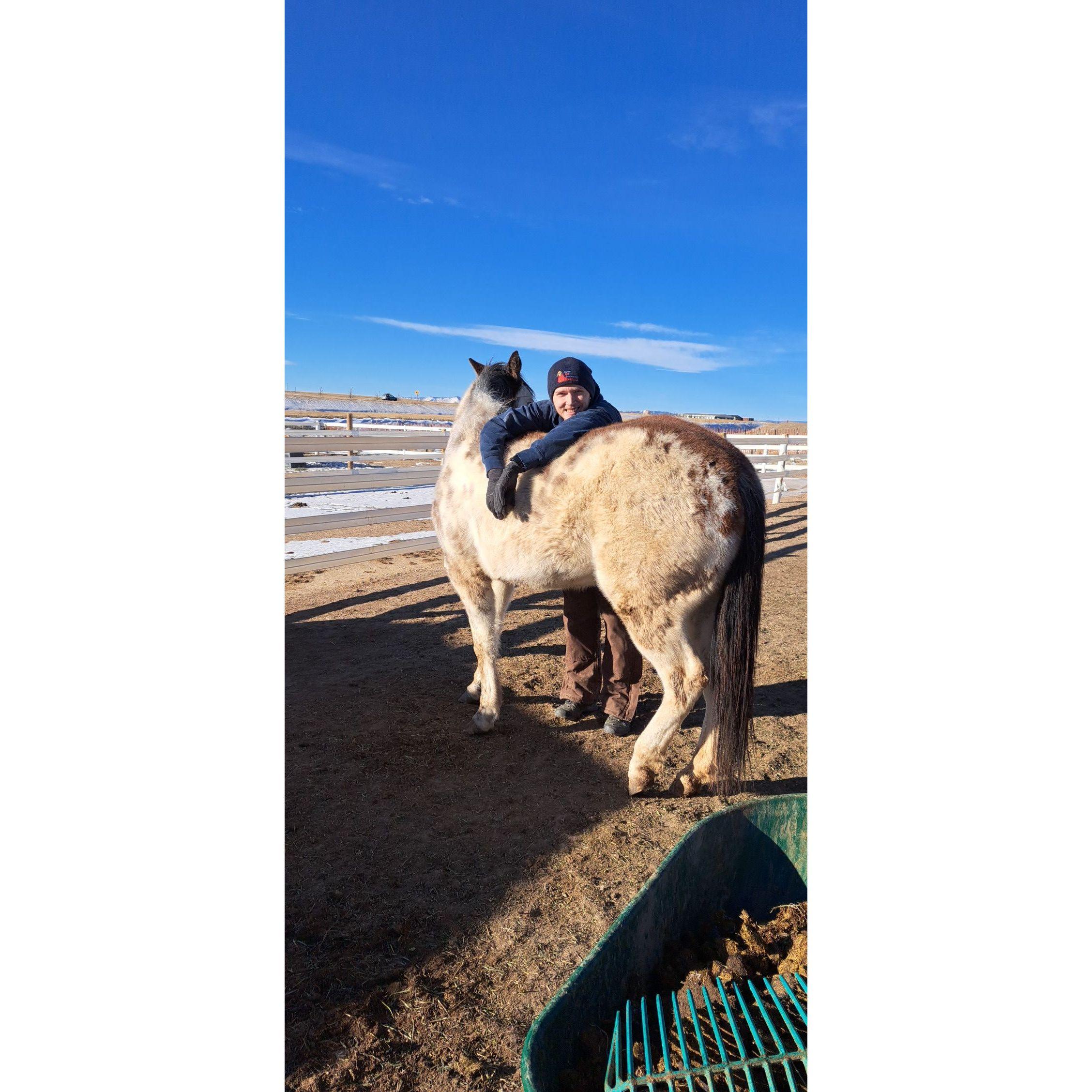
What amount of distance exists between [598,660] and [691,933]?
2.13 metres

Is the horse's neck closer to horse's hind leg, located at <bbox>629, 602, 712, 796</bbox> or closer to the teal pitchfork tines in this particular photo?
horse's hind leg, located at <bbox>629, 602, 712, 796</bbox>

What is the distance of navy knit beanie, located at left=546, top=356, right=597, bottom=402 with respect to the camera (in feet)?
10.3

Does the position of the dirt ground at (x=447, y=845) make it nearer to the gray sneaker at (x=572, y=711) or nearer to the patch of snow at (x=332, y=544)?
the gray sneaker at (x=572, y=711)

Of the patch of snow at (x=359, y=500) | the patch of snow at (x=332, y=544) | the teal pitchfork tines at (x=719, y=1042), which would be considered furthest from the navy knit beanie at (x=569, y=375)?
the patch of snow at (x=359, y=500)

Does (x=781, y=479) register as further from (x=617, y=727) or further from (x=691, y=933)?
(x=691, y=933)

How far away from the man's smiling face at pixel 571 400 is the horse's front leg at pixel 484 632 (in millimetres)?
1019

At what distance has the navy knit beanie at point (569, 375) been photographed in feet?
10.3

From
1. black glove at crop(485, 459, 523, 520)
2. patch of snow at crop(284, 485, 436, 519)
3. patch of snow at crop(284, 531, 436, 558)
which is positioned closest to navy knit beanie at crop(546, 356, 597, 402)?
black glove at crop(485, 459, 523, 520)

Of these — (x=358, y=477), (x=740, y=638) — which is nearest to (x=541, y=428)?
(x=740, y=638)

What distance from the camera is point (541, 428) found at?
3297 mm

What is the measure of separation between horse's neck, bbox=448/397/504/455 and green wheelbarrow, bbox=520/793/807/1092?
240cm
